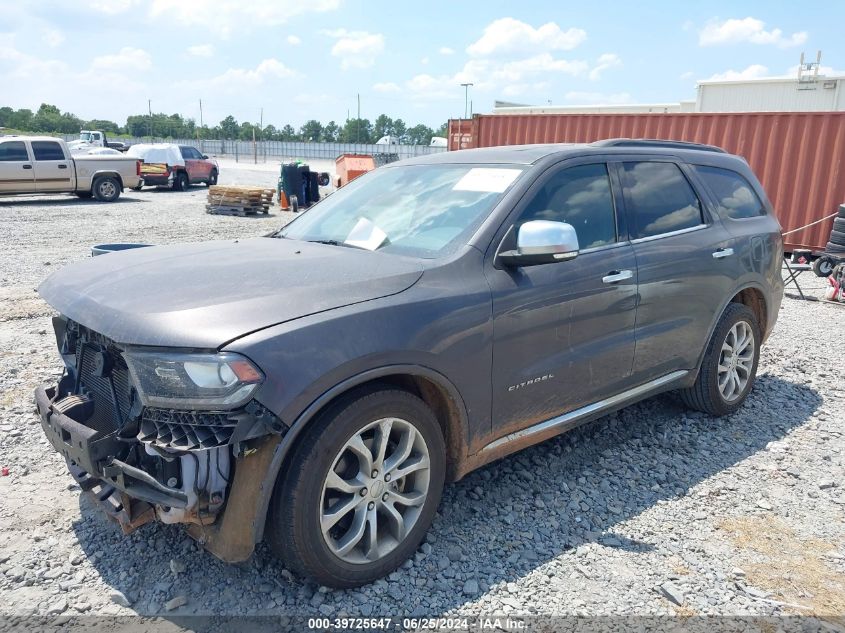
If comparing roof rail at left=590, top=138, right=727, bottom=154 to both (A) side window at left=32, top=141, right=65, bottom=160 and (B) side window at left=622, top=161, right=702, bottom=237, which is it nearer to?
(B) side window at left=622, top=161, right=702, bottom=237

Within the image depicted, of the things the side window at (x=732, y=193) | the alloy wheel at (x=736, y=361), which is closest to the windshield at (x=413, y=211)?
the side window at (x=732, y=193)

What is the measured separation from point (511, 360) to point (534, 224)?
643 mm

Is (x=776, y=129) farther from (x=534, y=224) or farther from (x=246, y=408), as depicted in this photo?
(x=246, y=408)

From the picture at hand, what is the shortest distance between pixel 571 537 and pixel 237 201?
16.4 metres

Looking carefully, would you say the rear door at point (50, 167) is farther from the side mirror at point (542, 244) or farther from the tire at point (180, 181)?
the side mirror at point (542, 244)

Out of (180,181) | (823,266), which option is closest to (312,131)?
(180,181)

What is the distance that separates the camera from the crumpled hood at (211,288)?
249 cm

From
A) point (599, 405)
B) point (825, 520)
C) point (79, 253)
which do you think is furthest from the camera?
point (79, 253)

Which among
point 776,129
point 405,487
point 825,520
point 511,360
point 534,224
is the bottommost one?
point 825,520

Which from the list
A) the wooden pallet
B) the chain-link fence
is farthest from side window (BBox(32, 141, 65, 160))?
the chain-link fence

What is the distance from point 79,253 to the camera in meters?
11.3

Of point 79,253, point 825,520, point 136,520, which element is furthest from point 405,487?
point 79,253

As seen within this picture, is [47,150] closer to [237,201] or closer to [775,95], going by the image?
[237,201]

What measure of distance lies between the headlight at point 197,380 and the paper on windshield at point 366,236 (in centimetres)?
124
